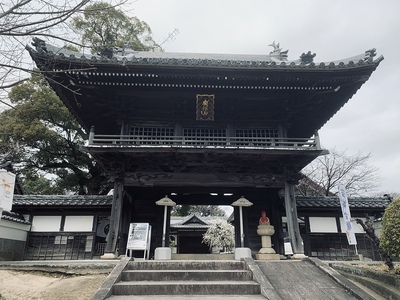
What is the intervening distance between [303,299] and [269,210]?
7037mm

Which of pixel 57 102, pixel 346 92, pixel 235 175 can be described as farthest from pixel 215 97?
pixel 57 102

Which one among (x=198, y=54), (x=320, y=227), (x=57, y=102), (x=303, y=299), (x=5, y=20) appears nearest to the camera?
(x=5, y=20)

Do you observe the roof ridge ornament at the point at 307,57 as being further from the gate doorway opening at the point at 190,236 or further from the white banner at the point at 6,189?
the gate doorway opening at the point at 190,236

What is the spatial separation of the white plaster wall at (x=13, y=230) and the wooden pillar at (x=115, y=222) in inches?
191

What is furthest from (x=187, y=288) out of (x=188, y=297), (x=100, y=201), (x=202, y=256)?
(x=100, y=201)

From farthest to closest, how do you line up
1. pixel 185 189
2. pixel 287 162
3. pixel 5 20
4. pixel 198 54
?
pixel 198 54 < pixel 185 189 < pixel 287 162 < pixel 5 20

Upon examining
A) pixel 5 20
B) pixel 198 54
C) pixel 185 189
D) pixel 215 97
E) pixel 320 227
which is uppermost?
pixel 198 54

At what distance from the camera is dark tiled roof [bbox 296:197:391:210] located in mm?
13195

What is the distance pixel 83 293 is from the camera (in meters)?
6.00

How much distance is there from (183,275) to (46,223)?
9.03 metres

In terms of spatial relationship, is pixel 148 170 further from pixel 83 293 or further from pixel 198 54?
pixel 198 54

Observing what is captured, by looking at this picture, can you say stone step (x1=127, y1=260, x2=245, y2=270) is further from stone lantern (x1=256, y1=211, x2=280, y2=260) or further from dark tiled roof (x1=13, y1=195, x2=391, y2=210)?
dark tiled roof (x1=13, y1=195, x2=391, y2=210)

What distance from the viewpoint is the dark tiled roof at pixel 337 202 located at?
13.2 meters

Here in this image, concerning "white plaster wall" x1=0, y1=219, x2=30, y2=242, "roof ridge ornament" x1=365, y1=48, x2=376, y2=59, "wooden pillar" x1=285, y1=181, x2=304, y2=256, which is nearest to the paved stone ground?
"wooden pillar" x1=285, y1=181, x2=304, y2=256
